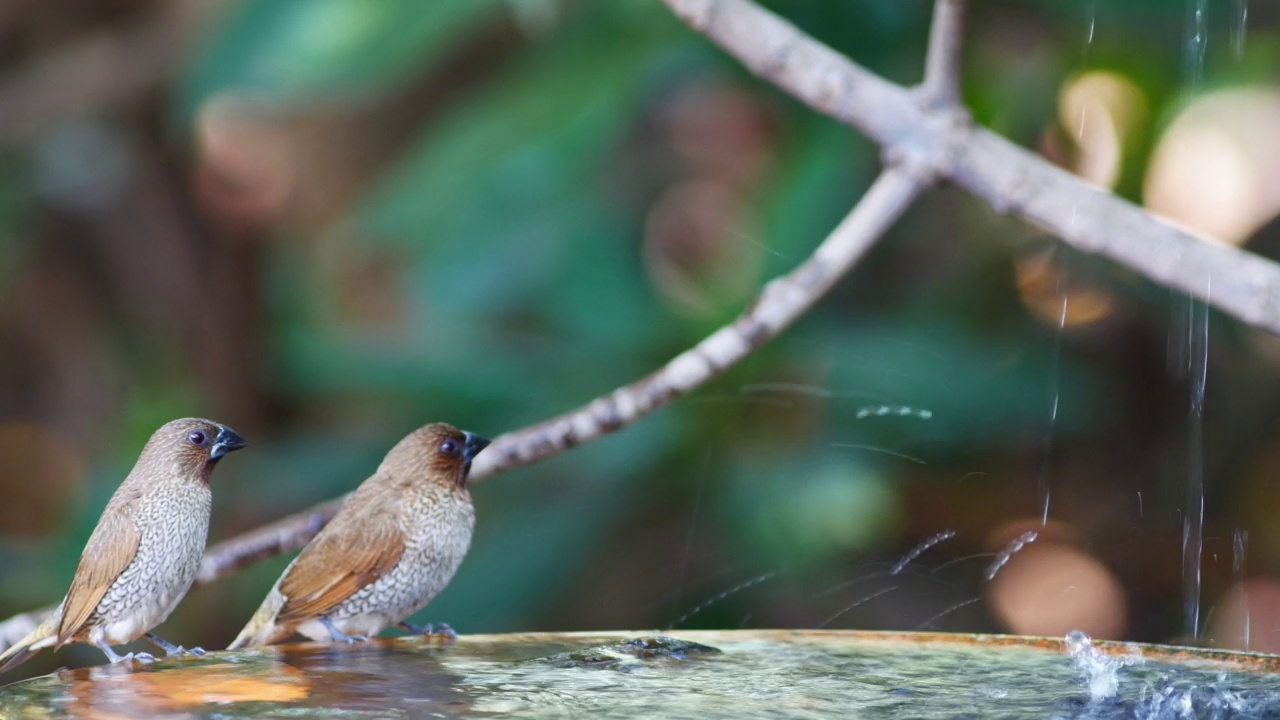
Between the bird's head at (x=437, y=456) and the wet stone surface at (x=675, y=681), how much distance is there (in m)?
0.24

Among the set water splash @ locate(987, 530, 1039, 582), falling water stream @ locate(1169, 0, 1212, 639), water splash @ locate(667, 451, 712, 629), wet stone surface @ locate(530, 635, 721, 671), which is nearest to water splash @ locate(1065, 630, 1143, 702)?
wet stone surface @ locate(530, 635, 721, 671)

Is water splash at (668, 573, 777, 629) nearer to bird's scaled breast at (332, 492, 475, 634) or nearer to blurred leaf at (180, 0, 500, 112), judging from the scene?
blurred leaf at (180, 0, 500, 112)

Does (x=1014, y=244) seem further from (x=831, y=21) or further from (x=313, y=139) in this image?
(x=313, y=139)

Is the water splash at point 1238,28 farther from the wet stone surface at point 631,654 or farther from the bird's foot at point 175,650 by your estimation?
the bird's foot at point 175,650

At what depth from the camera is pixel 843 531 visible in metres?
3.86

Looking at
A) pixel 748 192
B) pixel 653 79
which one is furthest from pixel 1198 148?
pixel 653 79

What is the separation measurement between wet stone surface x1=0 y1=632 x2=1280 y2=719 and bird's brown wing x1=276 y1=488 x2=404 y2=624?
0.07 meters

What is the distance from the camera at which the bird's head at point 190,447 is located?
1.97 m

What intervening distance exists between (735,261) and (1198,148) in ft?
6.05

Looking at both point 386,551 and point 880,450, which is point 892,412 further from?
point 386,551

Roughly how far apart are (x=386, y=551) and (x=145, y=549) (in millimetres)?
356

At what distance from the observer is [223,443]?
1.97 metres

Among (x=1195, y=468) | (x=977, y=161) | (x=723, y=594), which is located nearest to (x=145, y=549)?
(x=977, y=161)

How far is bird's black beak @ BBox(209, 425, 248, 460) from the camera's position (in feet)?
6.40
